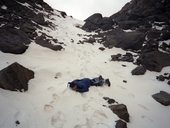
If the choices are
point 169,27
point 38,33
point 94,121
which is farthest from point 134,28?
point 94,121

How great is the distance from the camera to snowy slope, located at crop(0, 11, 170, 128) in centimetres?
→ 659

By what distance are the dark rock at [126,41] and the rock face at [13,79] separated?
10.4m

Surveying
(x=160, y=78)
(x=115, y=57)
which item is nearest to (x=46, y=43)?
(x=115, y=57)

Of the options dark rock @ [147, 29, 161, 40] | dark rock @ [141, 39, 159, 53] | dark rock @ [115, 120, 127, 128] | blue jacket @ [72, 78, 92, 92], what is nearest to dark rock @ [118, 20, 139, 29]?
dark rock @ [147, 29, 161, 40]

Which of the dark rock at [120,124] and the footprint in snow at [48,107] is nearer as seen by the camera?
the dark rock at [120,124]

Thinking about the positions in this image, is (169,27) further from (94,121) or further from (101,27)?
(94,121)

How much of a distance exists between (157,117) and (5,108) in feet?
18.8

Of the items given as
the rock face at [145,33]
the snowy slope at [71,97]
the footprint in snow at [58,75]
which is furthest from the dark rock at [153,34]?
the footprint in snow at [58,75]

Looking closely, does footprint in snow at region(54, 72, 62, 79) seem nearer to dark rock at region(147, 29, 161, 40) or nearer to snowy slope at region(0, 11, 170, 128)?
snowy slope at region(0, 11, 170, 128)

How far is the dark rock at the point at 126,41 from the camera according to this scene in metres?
16.2

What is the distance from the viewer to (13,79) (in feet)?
24.7

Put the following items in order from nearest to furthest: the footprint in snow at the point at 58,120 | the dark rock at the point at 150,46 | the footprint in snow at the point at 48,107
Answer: the footprint in snow at the point at 58,120
the footprint in snow at the point at 48,107
the dark rock at the point at 150,46

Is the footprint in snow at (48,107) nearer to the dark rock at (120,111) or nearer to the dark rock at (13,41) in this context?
the dark rock at (120,111)

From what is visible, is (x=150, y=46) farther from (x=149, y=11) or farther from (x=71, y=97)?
(x=149, y=11)
